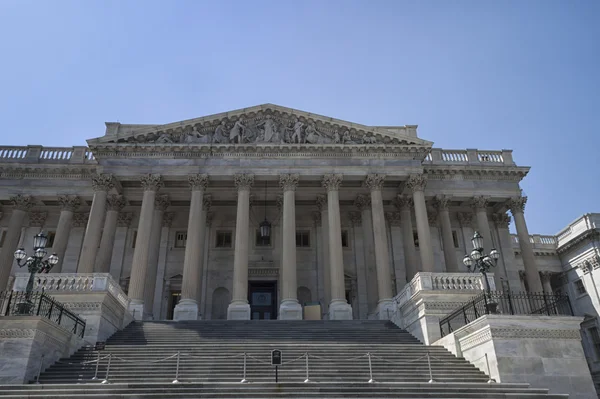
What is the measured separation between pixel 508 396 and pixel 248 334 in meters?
12.6

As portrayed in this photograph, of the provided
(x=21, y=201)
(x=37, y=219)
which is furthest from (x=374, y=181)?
(x=37, y=219)

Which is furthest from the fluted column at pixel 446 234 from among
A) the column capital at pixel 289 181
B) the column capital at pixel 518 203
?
the column capital at pixel 289 181

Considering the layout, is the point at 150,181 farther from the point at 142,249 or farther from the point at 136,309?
the point at 136,309

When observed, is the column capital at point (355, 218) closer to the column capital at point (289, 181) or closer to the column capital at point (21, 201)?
the column capital at point (289, 181)

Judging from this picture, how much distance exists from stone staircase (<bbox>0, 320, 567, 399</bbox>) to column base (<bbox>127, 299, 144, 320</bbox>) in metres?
3.12

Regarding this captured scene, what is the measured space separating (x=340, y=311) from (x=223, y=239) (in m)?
12.8

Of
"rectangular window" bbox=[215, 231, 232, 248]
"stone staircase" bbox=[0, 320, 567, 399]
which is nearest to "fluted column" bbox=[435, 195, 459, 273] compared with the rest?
"stone staircase" bbox=[0, 320, 567, 399]

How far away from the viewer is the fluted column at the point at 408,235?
33.5m

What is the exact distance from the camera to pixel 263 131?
111ft

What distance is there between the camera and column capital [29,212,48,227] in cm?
3656

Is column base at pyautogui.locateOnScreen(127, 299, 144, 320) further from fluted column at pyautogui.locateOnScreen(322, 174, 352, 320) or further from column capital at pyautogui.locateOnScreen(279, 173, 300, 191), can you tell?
column capital at pyautogui.locateOnScreen(279, 173, 300, 191)

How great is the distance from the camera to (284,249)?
3017cm

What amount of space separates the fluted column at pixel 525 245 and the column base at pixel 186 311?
2283 centimetres

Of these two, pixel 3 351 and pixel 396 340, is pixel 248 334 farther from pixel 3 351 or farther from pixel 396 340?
pixel 3 351
